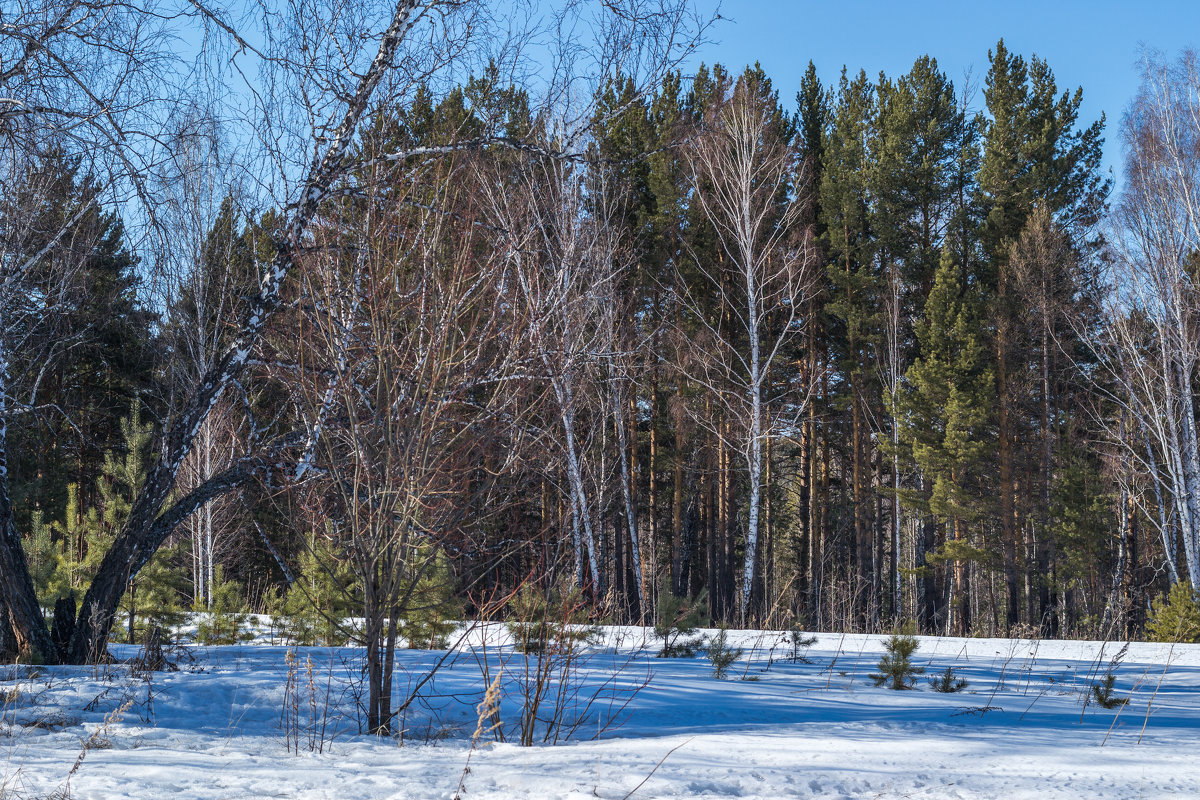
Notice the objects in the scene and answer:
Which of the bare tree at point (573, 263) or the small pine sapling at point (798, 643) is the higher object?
the bare tree at point (573, 263)

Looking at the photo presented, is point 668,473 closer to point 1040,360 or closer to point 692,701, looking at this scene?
point 1040,360

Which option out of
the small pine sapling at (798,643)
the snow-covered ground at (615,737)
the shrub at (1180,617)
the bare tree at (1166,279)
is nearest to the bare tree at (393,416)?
the snow-covered ground at (615,737)

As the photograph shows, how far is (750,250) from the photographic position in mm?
13383

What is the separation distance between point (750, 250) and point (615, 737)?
11.0m

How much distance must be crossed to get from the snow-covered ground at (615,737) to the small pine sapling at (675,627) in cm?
76

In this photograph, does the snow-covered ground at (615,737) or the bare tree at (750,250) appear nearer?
the snow-covered ground at (615,737)

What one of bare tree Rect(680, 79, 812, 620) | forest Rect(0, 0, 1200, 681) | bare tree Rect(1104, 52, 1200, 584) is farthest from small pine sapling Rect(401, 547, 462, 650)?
bare tree Rect(1104, 52, 1200, 584)

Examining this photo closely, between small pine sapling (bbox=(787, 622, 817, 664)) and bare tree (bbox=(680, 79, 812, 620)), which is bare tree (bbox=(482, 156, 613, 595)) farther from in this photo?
small pine sapling (bbox=(787, 622, 817, 664))

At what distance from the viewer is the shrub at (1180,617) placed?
8797 millimetres

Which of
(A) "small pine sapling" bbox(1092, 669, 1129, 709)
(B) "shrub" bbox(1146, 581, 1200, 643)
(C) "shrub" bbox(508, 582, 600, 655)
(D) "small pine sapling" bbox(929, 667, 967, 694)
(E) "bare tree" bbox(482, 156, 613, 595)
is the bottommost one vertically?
(B) "shrub" bbox(1146, 581, 1200, 643)

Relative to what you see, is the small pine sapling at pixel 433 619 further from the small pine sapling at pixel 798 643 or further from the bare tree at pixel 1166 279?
the bare tree at pixel 1166 279

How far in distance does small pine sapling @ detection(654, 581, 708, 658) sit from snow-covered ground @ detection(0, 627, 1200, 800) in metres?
0.76

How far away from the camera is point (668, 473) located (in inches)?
792

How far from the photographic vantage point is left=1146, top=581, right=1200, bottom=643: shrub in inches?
346
